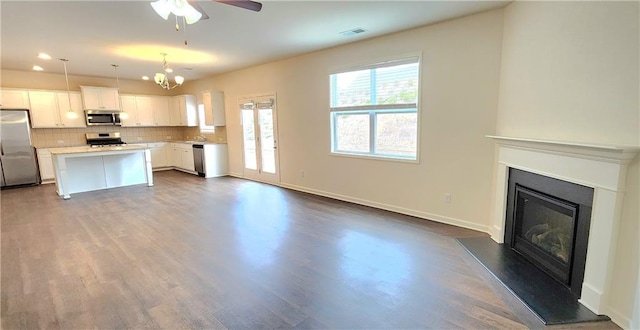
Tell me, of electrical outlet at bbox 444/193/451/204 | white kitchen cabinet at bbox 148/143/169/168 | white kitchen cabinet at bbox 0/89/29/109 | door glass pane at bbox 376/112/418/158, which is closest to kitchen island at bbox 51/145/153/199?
white kitchen cabinet at bbox 0/89/29/109

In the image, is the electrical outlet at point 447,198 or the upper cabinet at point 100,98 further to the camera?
the upper cabinet at point 100,98

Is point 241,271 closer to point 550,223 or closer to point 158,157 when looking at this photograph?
point 550,223

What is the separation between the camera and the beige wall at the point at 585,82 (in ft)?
6.27

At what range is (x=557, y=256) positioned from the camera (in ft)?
8.31

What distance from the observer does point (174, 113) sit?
8.92 metres

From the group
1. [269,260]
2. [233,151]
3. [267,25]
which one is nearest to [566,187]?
[269,260]

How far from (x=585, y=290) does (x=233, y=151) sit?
7.11 m

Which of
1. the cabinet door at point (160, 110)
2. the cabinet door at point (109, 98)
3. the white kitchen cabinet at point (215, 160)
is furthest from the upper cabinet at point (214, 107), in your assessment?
the cabinet door at point (109, 98)

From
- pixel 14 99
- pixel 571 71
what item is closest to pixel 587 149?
pixel 571 71

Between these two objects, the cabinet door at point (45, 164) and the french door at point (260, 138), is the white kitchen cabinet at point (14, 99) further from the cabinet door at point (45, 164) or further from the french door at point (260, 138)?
the french door at point (260, 138)

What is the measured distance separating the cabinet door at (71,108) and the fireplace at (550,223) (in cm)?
896

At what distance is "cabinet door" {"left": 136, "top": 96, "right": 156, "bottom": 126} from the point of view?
27.2ft

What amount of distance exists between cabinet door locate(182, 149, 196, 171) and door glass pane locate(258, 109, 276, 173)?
2.46 m

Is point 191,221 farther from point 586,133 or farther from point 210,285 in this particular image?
point 586,133
